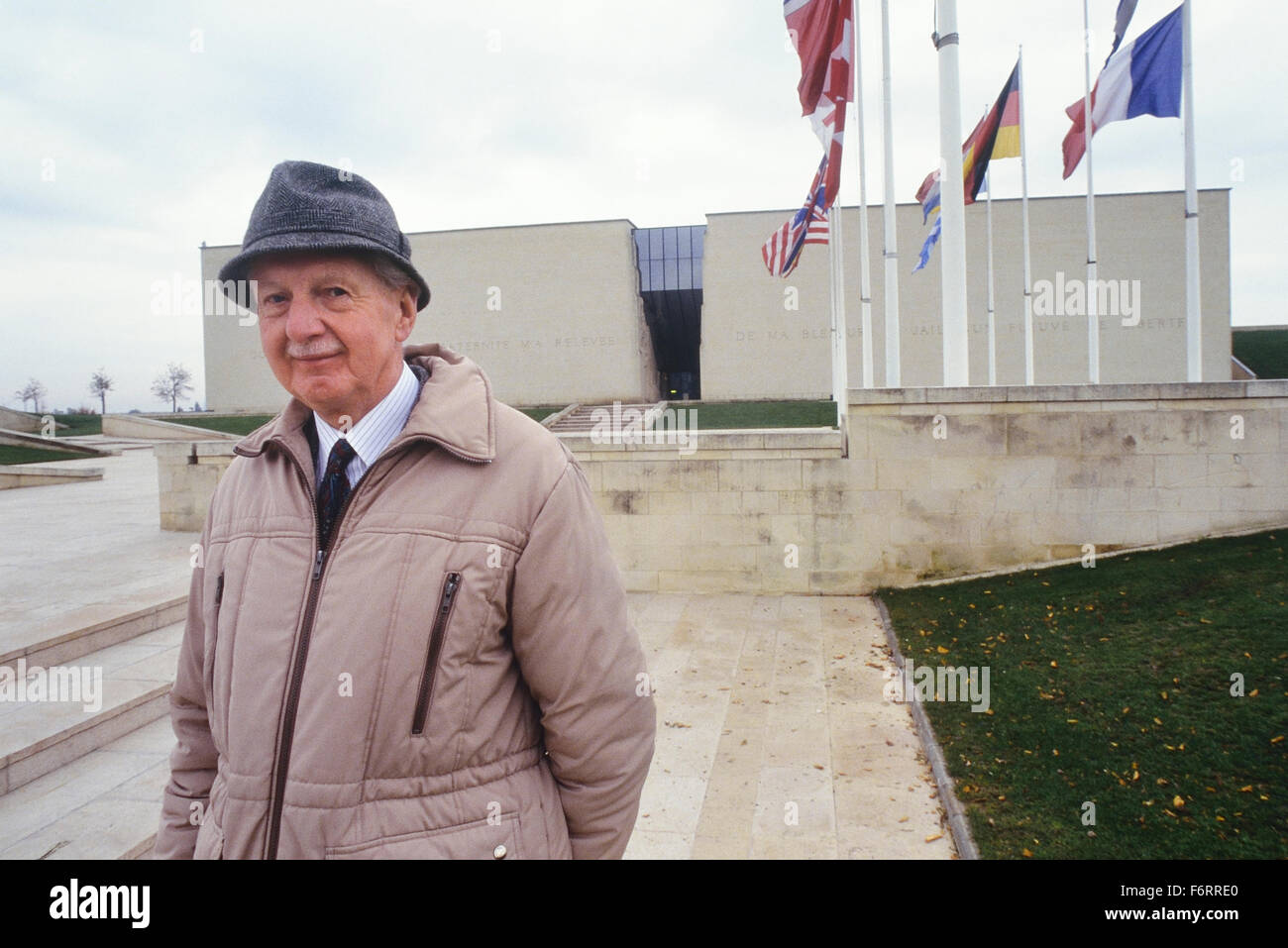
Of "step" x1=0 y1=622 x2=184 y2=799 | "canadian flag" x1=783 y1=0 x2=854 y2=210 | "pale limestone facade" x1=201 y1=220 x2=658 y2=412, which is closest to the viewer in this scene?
"step" x1=0 y1=622 x2=184 y2=799

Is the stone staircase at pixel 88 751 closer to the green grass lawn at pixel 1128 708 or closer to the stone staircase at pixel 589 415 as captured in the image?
the green grass lawn at pixel 1128 708

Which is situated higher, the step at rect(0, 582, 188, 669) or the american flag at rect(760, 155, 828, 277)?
the american flag at rect(760, 155, 828, 277)

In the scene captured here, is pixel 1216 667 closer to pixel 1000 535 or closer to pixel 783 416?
pixel 1000 535

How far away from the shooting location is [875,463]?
31.4ft

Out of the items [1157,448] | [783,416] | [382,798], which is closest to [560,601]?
[382,798]

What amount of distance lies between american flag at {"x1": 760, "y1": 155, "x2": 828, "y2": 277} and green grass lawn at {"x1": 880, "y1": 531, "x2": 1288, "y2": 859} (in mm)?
8403

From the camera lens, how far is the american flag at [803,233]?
1385 cm

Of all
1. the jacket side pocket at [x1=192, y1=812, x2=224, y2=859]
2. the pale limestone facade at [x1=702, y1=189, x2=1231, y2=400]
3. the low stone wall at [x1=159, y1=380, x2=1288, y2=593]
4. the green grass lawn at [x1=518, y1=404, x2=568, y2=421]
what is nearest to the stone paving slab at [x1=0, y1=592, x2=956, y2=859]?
the low stone wall at [x1=159, y1=380, x2=1288, y2=593]

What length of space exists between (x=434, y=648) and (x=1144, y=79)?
14044 millimetres

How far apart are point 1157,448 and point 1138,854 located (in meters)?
7.09

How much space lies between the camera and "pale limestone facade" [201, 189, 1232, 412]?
31.9 metres

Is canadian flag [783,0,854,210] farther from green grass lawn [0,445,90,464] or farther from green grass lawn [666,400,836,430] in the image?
green grass lawn [0,445,90,464]

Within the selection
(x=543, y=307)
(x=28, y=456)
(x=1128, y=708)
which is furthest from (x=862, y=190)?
(x=28, y=456)

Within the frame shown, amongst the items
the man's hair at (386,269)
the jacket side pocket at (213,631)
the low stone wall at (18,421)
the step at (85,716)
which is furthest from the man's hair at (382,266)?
the low stone wall at (18,421)
